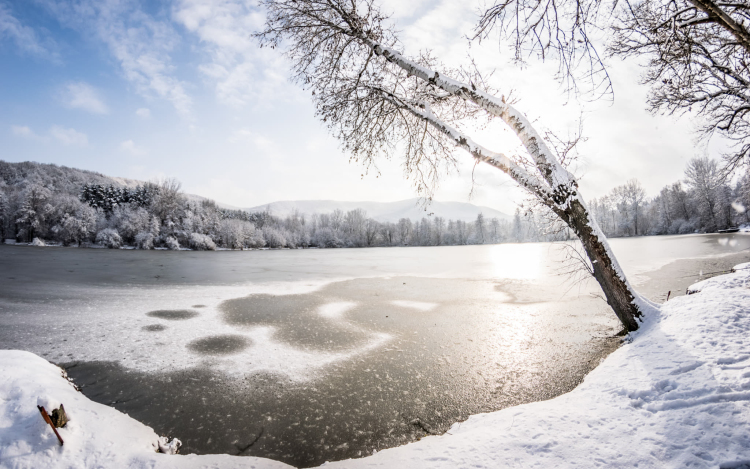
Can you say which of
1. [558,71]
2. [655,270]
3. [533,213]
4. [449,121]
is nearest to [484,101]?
[558,71]

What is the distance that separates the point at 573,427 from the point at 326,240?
82608 mm

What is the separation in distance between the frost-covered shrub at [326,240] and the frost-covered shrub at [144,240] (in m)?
39.1

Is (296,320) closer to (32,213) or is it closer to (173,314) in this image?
(173,314)

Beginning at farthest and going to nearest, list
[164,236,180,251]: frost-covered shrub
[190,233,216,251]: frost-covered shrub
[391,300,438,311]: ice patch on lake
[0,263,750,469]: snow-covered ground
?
Result: [190,233,216,251]: frost-covered shrub
[164,236,180,251]: frost-covered shrub
[391,300,438,311]: ice patch on lake
[0,263,750,469]: snow-covered ground

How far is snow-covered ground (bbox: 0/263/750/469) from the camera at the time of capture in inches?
92.0

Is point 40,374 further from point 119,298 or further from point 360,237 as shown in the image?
point 360,237

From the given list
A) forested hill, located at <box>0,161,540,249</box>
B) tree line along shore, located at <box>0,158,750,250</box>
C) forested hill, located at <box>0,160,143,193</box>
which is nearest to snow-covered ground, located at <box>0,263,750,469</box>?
Answer: forested hill, located at <box>0,161,540,249</box>

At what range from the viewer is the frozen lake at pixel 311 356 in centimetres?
369

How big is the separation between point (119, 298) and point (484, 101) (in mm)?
13550

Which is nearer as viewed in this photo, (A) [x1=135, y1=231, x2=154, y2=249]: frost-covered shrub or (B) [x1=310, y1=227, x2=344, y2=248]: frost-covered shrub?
(A) [x1=135, y1=231, x2=154, y2=249]: frost-covered shrub

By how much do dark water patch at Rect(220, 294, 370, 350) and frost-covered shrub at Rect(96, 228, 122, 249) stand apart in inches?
2257

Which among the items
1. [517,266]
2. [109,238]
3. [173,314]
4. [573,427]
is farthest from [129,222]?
[573,427]

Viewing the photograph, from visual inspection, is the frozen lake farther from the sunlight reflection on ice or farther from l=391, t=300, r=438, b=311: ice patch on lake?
the sunlight reflection on ice

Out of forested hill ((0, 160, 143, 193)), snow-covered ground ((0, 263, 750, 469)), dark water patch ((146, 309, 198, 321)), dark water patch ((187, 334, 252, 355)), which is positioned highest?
forested hill ((0, 160, 143, 193))
